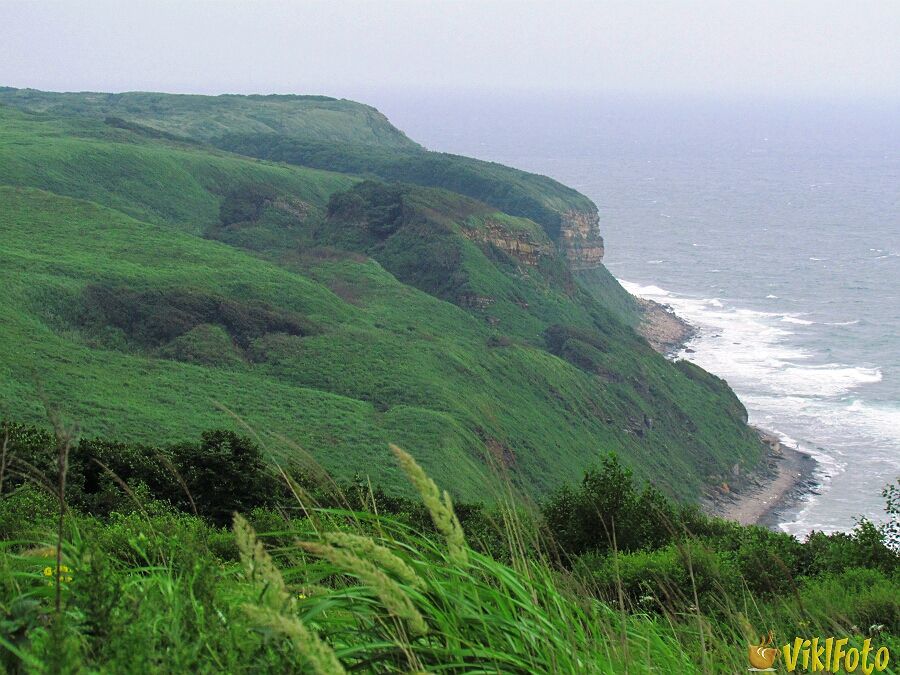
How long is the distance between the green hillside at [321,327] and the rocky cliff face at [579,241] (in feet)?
45.4

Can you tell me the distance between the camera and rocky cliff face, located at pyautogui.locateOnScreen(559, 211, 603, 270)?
98938mm

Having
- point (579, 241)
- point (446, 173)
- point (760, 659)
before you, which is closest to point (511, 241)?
point (579, 241)

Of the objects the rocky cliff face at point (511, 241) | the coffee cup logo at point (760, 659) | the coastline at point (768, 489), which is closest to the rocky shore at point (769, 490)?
the coastline at point (768, 489)

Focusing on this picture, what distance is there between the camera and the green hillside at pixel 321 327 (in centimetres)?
4191

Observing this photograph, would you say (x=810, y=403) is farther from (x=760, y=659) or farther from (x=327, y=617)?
(x=327, y=617)

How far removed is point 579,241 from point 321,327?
172 ft

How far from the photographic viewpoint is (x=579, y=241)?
3989 inches

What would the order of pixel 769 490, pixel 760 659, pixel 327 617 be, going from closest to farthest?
1. pixel 327 617
2. pixel 760 659
3. pixel 769 490

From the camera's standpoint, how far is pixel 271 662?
9.18ft

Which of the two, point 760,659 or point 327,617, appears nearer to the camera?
point 327,617

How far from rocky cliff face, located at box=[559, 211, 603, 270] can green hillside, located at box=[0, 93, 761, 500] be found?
1384 cm

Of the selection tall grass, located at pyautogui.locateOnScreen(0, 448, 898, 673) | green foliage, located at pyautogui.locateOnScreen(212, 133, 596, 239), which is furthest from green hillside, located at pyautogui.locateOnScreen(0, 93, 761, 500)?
tall grass, located at pyautogui.locateOnScreen(0, 448, 898, 673)

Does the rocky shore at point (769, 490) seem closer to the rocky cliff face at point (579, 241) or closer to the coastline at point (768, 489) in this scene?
the coastline at point (768, 489)

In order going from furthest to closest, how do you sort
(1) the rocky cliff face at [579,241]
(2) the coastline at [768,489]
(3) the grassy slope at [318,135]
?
(3) the grassy slope at [318,135] → (1) the rocky cliff face at [579,241] → (2) the coastline at [768,489]
